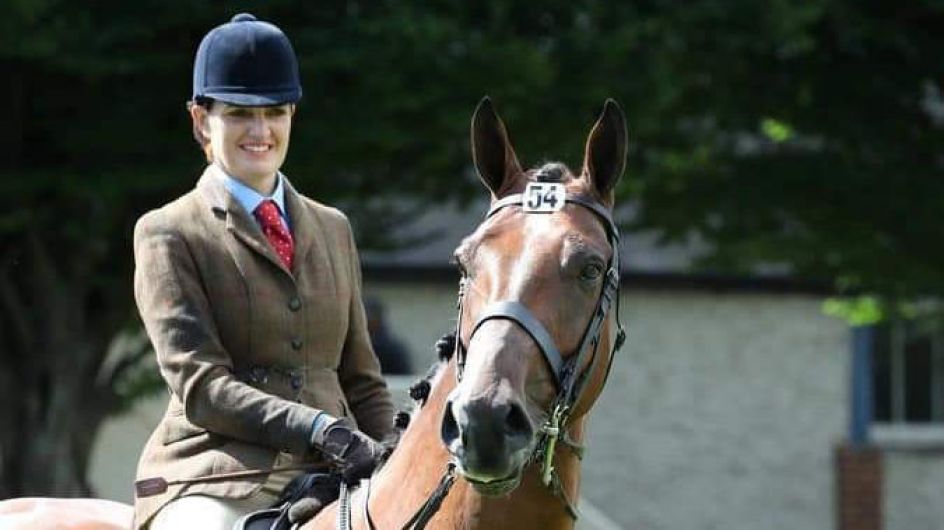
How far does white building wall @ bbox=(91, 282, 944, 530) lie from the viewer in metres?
28.9

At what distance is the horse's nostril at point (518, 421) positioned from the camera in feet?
16.5

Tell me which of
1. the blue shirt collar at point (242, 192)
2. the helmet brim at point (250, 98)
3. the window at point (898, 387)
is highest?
the helmet brim at point (250, 98)

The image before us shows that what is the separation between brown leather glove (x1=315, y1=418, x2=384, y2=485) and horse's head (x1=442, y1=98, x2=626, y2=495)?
0.76m

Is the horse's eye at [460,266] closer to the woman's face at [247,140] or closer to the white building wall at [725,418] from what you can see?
the woman's face at [247,140]

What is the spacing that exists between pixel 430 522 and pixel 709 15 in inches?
479

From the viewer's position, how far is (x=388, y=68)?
52.6 feet

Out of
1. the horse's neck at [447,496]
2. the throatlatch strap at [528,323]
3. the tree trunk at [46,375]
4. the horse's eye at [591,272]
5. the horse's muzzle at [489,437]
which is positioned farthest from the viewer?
the tree trunk at [46,375]

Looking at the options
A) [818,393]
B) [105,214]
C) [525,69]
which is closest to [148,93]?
[105,214]

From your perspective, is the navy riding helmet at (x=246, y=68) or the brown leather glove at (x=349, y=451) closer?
the brown leather glove at (x=349, y=451)

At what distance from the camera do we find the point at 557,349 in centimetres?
533

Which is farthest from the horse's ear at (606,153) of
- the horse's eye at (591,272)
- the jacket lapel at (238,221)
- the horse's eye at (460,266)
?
the jacket lapel at (238,221)

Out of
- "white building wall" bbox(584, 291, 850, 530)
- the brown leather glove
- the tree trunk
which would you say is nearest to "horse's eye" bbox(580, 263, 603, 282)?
the brown leather glove

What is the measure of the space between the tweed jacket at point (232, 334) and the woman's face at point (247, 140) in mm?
78

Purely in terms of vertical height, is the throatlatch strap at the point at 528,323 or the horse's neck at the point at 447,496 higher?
the throatlatch strap at the point at 528,323
